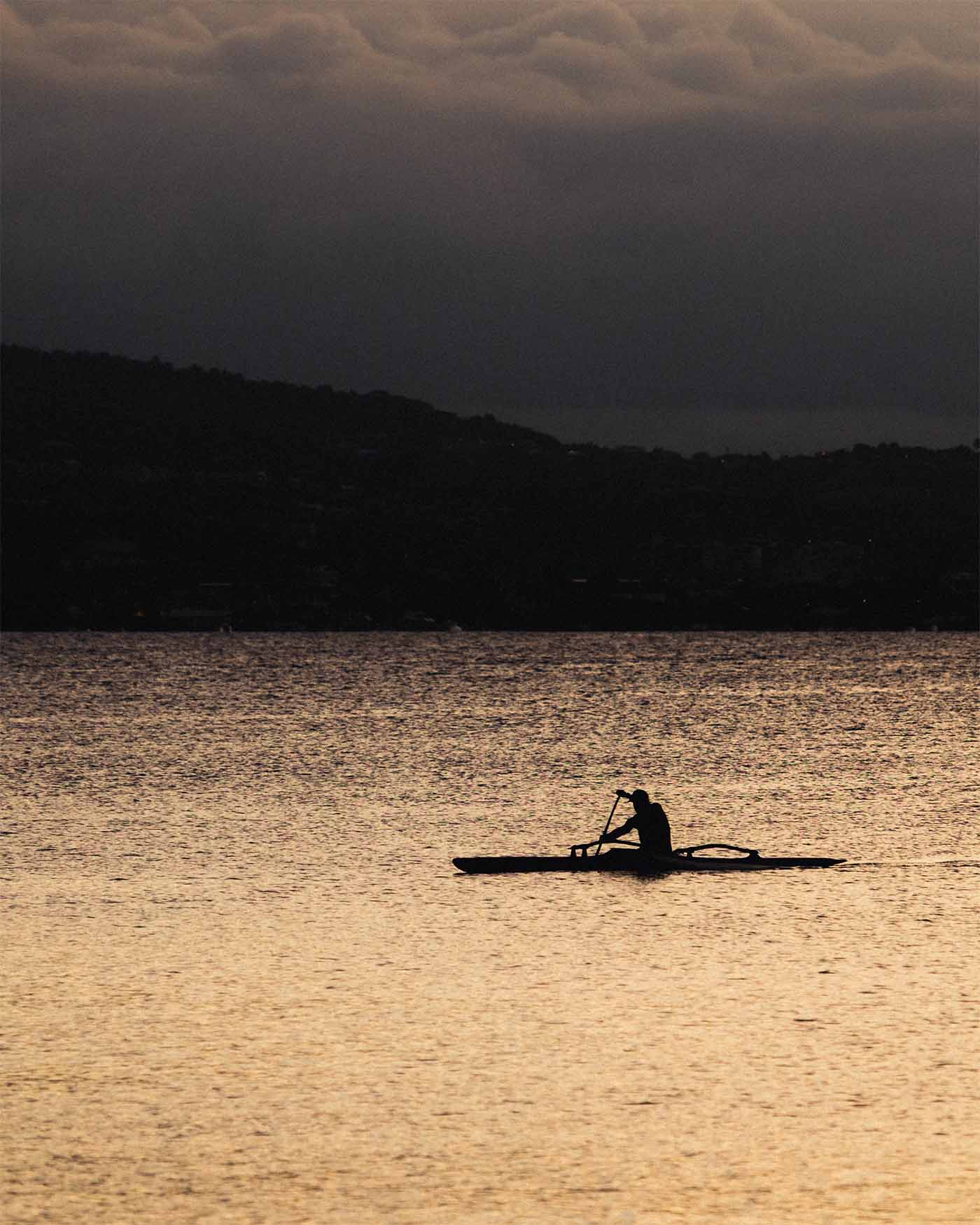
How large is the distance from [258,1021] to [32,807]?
44.6 meters

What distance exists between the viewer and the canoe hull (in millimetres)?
42250

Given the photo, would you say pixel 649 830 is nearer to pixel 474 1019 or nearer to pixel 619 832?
pixel 619 832

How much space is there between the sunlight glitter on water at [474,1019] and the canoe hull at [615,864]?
2.11 ft

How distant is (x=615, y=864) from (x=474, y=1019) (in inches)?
622

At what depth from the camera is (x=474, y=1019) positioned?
27.3 metres

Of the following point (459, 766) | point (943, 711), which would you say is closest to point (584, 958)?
point (459, 766)

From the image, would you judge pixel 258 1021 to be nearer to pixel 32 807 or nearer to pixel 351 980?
pixel 351 980

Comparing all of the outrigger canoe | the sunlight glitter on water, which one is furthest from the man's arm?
the sunlight glitter on water

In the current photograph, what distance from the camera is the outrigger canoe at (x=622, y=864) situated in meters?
42.2

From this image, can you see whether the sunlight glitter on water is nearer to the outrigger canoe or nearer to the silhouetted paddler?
the outrigger canoe

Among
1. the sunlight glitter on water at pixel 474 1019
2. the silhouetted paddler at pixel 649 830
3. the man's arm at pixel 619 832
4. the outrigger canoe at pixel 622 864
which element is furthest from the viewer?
the silhouetted paddler at pixel 649 830

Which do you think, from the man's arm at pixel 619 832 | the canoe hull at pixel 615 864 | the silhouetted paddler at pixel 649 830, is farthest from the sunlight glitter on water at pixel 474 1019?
the man's arm at pixel 619 832

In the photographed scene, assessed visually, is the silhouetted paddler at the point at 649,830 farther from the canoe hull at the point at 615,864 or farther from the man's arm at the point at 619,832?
the canoe hull at the point at 615,864

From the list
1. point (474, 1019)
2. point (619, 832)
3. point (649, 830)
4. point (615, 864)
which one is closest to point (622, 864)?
point (615, 864)
